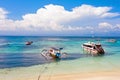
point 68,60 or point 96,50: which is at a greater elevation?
point 96,50

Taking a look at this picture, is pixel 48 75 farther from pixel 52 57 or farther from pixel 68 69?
pixel 52 57

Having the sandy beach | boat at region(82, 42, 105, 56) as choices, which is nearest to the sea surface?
boat at region(82, 42, 105, 56)

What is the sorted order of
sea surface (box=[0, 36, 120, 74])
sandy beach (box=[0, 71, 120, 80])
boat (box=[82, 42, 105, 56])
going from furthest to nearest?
boat (box=[82, 42, 105, 56]) < sea surface (box=[0, 36, 120, 74]) < sandy beach (box=[0, 71, 120, 80])

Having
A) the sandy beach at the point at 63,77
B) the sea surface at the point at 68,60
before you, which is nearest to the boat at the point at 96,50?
the sea surface at the point at 68,60

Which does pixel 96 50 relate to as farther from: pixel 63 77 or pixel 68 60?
pixel 63 77

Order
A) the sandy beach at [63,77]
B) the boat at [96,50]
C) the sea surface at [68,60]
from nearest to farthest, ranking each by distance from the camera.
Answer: the sandy beach at [63,77], the sea surface at [68,60], the boat at [96,50]

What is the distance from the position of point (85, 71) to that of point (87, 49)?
22.2m

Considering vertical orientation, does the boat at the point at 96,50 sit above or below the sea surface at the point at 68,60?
above

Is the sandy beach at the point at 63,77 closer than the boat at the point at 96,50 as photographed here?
Yes

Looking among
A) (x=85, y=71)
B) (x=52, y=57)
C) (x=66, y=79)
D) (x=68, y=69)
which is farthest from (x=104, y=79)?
(x=52, y=57)

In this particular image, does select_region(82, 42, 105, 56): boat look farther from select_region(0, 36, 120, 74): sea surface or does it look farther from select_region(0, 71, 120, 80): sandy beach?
select_region(0, 71, 120, 80): sandy beach

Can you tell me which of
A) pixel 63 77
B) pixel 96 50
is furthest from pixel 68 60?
pixel 63 77

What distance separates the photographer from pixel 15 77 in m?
22.5

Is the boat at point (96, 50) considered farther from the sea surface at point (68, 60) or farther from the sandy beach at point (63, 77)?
the sandy beach at point (63, 77)
